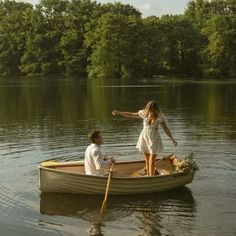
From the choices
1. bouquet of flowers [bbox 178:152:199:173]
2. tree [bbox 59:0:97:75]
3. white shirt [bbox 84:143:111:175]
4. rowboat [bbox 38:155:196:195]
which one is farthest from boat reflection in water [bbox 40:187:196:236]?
tree [bbox 59:0:97:75]

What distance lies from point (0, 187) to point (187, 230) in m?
6.23

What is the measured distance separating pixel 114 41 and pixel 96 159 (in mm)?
87217

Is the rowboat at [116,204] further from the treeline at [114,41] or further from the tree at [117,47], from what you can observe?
the tree at [117,47]

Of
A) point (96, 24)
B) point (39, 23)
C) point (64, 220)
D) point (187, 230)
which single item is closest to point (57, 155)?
point (64, 220)

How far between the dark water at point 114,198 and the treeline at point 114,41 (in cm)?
6214

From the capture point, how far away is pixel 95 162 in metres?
14.6

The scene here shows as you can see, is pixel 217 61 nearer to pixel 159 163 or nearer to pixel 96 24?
pixel 96 24

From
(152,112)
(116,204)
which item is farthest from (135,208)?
(152,112)

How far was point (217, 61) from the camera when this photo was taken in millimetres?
94562

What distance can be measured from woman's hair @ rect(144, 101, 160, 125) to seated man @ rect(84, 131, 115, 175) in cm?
156

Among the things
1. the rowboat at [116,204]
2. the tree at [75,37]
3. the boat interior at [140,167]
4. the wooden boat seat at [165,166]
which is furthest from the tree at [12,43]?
the rowboat at [116,204]

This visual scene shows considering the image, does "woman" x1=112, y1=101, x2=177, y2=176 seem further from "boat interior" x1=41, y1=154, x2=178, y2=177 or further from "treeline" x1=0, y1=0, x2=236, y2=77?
"treeline" x1=0, y1=0, x2=236, y2=77

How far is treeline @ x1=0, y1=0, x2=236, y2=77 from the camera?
97.9m

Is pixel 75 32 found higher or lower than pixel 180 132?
higher
